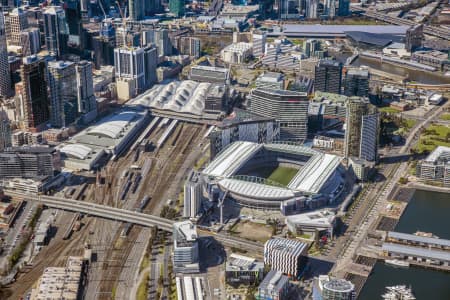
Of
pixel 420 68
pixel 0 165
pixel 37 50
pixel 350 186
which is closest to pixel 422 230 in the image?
pixel 350 186

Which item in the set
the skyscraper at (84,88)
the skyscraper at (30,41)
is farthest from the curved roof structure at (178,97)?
the skyscraper at (30,41)

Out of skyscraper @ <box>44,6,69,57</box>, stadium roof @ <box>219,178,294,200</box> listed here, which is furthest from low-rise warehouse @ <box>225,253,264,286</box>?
skyscraper @ <box>44,6,69,57</box>

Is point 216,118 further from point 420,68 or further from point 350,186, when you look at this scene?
point 420,68

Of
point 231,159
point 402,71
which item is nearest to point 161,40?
point 402,71

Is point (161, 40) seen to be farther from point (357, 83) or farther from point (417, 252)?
point (417, 252)

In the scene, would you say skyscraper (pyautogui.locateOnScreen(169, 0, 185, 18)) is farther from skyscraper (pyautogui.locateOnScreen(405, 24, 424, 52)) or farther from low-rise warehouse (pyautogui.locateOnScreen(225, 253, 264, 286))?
low-rise warehouse (pyautogui.locateOnScreen(225, 253, 264, 286))

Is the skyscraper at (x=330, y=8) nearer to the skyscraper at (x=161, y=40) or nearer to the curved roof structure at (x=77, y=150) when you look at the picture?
the skyscraper at (x=161, y=40)
